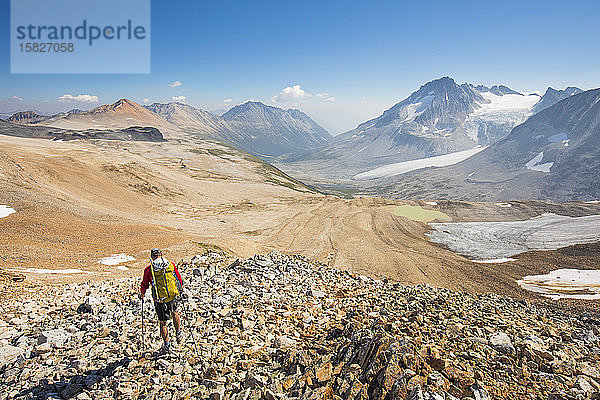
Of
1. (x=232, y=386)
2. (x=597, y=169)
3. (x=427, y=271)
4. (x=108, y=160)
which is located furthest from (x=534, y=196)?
(x=232, y=386)

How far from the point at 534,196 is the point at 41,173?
16003cm

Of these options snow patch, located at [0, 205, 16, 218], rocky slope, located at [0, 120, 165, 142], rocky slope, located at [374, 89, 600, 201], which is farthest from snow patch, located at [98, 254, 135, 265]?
rocky slope, located at [374, 89, 600, 201]

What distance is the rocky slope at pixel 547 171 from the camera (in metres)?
131

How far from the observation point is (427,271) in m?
27.8

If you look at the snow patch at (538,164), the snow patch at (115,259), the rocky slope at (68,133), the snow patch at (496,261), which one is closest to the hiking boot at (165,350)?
the snow patch at (115,259)

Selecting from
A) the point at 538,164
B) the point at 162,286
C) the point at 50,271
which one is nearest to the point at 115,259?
the point at 50,271

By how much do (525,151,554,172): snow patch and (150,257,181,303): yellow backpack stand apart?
19285 cm

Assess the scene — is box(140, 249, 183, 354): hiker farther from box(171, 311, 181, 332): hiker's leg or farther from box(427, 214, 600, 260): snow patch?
box(427, 214, 600, 260): snow patch

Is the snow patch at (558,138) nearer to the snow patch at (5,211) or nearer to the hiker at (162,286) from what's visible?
the hiker at (162,286)

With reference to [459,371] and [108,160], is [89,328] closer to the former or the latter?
[459,371]

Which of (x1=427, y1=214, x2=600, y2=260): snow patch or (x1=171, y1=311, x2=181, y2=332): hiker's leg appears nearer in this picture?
(x1=171, y1=311, x2=181, y2=332): hiker's leg

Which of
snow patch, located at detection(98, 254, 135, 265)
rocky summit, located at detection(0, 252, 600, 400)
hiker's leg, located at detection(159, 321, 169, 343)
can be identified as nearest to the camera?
rocky summit, located at detection(0, 252, 600, 400)

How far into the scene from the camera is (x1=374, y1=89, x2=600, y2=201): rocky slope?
5152 inches

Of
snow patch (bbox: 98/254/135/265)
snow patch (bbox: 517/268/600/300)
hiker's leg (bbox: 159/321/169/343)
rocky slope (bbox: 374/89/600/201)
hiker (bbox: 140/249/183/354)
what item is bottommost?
snow patch (bbox: 517/268/600/300)
